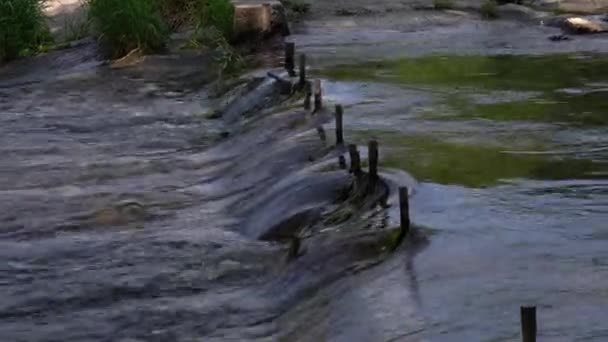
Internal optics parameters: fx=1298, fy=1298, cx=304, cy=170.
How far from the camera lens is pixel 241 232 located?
8.65 m

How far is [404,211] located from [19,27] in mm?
10967

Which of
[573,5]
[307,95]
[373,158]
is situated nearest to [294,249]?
[373,158]

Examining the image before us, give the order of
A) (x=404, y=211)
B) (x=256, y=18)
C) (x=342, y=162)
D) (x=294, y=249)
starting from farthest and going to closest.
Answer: (x=256, y=18), (x=342, y=162), (x=294, y=249), (x=404, y=211)

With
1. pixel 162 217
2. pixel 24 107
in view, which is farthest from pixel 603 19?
pixel 162 217

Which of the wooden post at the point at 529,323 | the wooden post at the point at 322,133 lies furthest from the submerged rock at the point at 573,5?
the wooden post at the point at 529,323

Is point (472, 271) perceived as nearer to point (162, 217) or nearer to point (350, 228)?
point (350, 228)

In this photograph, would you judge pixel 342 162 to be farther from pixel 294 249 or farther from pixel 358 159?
pixel 294 249

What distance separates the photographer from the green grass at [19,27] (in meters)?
16.6

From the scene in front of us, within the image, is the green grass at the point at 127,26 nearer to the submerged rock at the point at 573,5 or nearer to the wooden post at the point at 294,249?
the submerged rock at the point at 573,5

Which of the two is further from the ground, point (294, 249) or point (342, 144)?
point (342, 144)

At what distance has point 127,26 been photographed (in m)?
16.4

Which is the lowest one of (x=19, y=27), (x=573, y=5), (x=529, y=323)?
(x=573, y=5)

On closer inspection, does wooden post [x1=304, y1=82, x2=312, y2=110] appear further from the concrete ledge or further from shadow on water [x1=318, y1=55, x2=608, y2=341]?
the concrete ledge

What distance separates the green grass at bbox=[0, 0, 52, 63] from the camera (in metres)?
16.6
